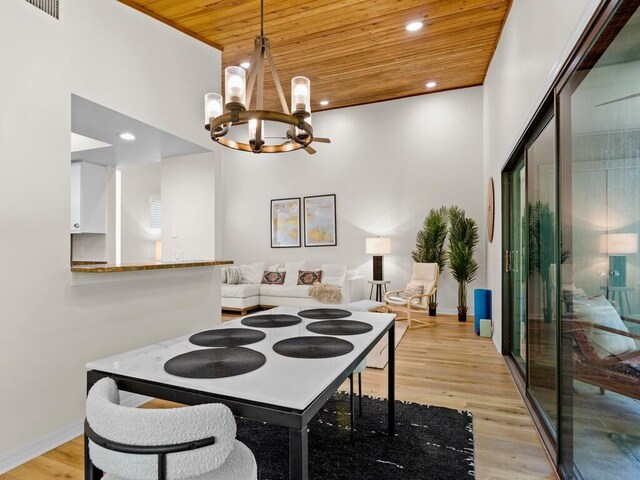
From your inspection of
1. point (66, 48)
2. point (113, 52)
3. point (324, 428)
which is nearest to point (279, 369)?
point (324, 428)

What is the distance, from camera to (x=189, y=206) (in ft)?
12.2

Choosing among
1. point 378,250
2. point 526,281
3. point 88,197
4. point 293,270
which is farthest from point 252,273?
point 526,281

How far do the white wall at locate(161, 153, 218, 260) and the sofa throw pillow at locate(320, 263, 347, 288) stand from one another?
2.81m

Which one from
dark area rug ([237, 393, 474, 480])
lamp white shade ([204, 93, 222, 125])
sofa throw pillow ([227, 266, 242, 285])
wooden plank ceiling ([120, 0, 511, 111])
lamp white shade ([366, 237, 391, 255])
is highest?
wooden plank ceiling ([120, 0, 511, 111])

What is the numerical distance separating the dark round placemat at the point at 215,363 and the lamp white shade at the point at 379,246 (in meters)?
4.63

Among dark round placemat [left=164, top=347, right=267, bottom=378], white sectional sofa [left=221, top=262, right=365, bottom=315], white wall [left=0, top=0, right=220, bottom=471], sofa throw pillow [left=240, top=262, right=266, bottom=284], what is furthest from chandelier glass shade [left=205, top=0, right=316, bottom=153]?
sofa throw pillow [left=240, top=262, right=266, bottom=284]

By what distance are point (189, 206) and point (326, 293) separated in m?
2.77

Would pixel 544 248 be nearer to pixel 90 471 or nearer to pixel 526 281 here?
pixel 526 281

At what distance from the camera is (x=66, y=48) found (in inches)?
86.9

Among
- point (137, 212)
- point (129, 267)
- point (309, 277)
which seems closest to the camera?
point (129, 267)

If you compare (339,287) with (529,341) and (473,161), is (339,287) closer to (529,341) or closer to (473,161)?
(473,161)

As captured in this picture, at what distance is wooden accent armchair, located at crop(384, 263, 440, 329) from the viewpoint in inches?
201

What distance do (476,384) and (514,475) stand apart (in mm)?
1210

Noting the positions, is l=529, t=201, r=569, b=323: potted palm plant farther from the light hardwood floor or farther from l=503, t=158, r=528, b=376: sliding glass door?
the light hardwood floor
